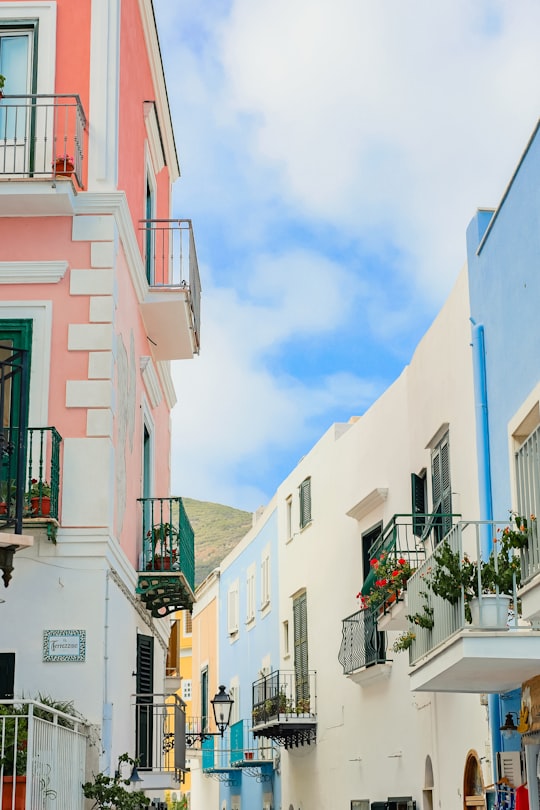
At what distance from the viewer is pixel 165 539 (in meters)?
15.5

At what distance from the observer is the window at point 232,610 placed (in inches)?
1412

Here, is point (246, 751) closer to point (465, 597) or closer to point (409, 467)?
point (409, 467)

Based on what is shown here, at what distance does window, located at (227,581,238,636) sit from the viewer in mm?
35875

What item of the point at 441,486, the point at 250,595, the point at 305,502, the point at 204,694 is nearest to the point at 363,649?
the point at 441,486

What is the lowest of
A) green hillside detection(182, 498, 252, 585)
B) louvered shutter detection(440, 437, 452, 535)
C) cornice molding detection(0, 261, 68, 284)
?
louvered shutter detection(440, 437, 452, 535)

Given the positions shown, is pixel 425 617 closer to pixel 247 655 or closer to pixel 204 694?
pixel 247 655

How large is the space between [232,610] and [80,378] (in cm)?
2406

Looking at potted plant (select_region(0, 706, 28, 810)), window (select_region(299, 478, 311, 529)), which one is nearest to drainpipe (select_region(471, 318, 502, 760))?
potted plant (select_region(0, 706, 28, 810))

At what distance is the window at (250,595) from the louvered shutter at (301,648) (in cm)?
521

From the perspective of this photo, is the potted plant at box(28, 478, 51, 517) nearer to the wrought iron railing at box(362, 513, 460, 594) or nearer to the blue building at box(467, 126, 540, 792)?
the blue building at box(467, 126, 540, 792)

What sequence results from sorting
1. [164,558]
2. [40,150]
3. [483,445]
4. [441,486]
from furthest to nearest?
[441,486]
[164,558]
[483,445]
[40,150]

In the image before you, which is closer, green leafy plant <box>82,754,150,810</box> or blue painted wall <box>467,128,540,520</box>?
green leafy plant <box>82,754,150,810</box>

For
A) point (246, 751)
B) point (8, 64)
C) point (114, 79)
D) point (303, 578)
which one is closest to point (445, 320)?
point (114, 79)

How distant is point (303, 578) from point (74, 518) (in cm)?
1492
